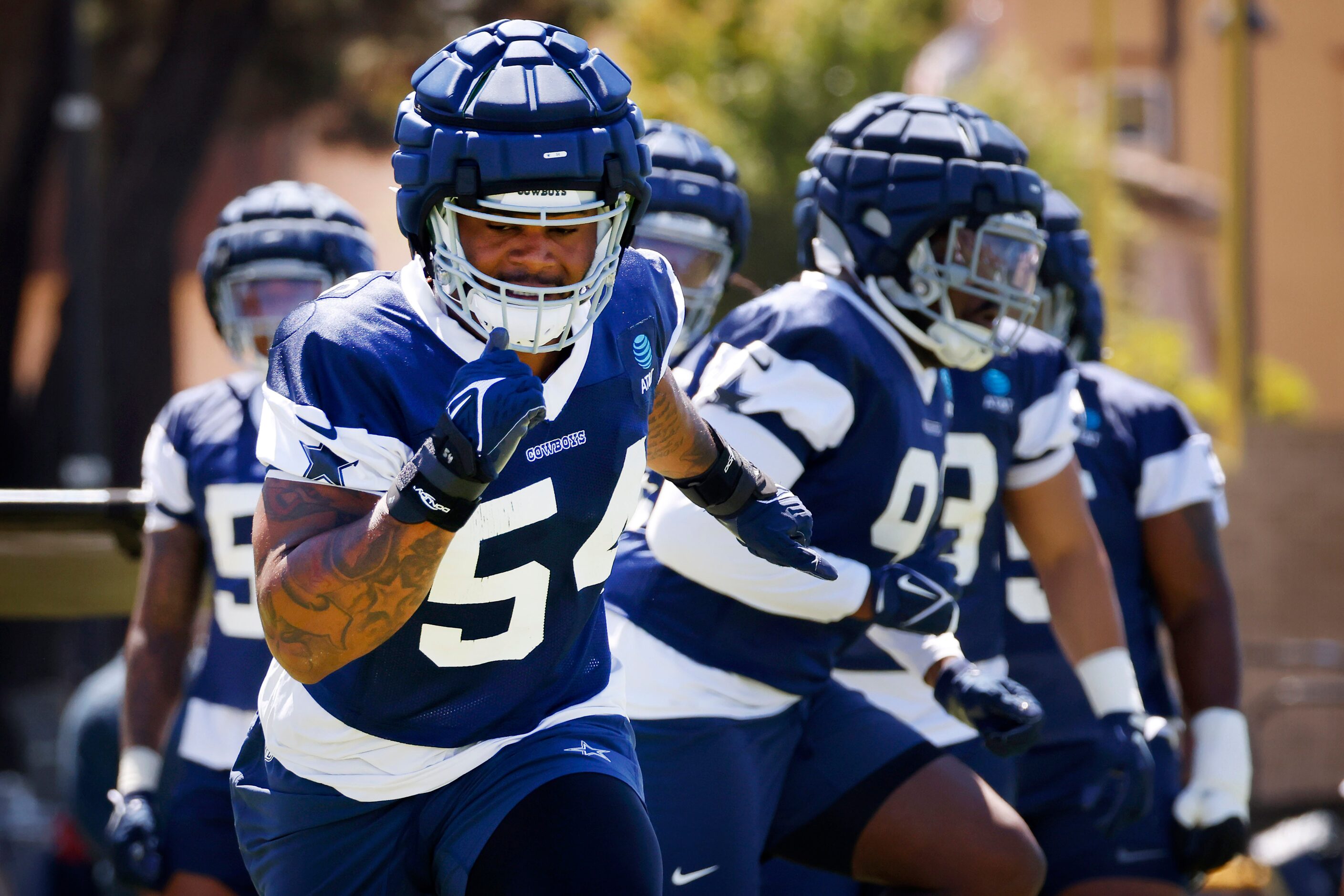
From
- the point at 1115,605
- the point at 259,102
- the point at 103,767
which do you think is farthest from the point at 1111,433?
the point at 259,102

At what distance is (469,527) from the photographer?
2.76 m

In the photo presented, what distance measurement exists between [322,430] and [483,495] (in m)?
0.26

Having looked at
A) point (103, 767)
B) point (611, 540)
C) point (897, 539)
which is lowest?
point (103, 767)

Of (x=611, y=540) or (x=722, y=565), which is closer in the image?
(x=611, y=540)

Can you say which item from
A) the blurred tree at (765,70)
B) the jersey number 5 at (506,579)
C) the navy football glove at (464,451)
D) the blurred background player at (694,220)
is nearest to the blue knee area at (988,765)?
the blurred background player at (694,220)

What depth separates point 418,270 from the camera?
2.96 metres

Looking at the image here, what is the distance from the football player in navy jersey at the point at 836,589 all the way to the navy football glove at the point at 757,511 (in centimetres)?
30

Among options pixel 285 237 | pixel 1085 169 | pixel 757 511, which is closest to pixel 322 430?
pixel 757 511

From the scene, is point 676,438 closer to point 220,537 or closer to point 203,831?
point 220,537

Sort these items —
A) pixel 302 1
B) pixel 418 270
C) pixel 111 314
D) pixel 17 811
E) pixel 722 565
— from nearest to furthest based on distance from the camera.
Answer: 1. pixel 418 270
2. pixel 722 565
3. pixel 17 811
4. pixel 111 314
5. pixel 302 1

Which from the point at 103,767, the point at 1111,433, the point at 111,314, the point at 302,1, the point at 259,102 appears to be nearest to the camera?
the point at 1111,433

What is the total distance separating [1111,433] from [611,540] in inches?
92.2

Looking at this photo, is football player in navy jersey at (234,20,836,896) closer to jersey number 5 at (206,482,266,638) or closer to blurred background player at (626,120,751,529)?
jersey number 5 at (206,482,266,638)

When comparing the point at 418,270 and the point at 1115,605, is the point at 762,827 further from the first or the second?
the point at 418,270
